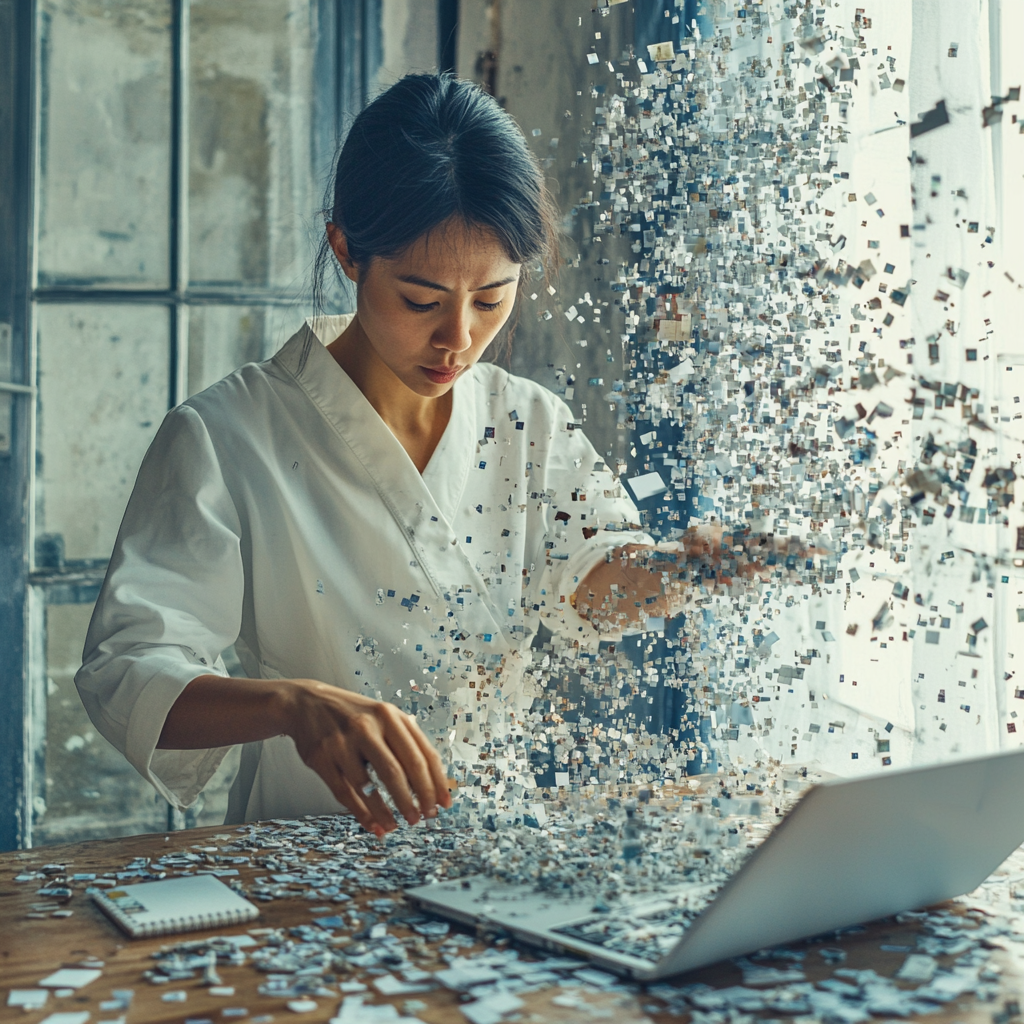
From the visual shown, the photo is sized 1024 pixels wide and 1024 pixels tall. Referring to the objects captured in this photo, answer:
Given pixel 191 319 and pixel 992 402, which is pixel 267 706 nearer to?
pixel 992 402

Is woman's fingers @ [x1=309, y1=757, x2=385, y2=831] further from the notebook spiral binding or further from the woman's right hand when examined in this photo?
the notebook spiral binding

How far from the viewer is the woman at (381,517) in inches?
49.7

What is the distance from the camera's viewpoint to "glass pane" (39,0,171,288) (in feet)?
7.68

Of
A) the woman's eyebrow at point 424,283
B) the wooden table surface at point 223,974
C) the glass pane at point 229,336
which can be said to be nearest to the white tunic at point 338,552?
the woman's eyebrow at point 424,283

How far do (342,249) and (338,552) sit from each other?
0.38 metres

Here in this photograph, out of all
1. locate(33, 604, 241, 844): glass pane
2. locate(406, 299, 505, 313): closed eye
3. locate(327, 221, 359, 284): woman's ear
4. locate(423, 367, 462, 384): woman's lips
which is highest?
locate(327, 221, 359, 284): woman's ear

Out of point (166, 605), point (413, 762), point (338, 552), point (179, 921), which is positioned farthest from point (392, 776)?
point (338, 552)

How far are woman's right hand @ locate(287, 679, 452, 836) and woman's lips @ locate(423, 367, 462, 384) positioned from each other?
503 mm

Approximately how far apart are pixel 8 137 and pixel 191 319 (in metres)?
0.50

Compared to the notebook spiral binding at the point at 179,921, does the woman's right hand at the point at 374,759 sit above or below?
above

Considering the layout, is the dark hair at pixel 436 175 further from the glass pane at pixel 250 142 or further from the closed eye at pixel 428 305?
the glass pane at pixel 250 142

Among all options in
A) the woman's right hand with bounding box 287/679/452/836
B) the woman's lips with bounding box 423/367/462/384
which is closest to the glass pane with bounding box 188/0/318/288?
the woman's lips with bounding box 423/367/462/384

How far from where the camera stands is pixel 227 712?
3.62 feet

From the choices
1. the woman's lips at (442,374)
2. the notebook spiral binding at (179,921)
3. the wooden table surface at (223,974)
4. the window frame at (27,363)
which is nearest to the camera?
the wooden table surface at (223,974)
